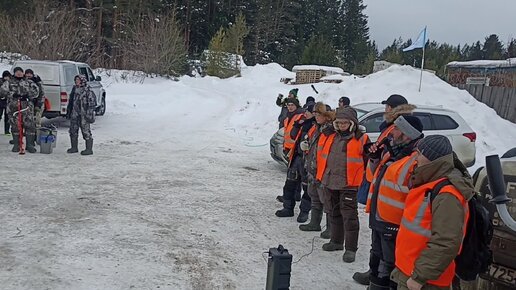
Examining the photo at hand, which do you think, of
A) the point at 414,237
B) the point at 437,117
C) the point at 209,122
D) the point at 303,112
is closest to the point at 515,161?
the point at 414,237

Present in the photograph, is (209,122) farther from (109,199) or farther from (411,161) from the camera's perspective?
(411,161)

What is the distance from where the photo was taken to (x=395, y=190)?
133 inches

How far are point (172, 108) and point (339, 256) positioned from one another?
1778 centimetres

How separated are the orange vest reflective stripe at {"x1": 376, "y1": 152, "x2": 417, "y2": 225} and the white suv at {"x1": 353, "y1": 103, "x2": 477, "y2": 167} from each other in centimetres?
603

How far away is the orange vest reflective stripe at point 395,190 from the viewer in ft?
11.0

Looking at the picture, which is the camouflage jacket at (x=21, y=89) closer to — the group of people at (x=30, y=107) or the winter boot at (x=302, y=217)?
the group of people at (x=30, y=107)

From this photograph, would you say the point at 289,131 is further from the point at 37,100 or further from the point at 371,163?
the point at 37,100

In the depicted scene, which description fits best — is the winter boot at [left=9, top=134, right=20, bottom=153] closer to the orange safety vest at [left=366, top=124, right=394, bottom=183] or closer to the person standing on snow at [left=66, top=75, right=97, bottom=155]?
the person standing on snow at [left=66, top=75, right=97, bottom=155]

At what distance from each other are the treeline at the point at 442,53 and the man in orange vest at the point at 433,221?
2845 cm

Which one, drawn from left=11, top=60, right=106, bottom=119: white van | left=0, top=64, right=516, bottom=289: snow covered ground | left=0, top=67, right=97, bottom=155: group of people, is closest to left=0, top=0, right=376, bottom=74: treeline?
left=11, top=60, right=106, bottom=119: white van

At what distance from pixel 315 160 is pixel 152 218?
237 cm

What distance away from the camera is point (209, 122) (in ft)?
61.3

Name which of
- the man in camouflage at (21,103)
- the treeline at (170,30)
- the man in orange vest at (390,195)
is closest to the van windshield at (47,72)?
the man in camouflage at (21,103)

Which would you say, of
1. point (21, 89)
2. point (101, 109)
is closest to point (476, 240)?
point (21, 89)
